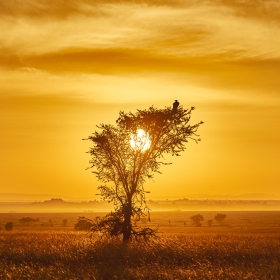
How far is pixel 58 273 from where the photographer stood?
838 inches

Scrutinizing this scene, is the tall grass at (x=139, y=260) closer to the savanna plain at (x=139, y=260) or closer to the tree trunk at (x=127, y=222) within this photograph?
the savanna plain at (x=139, y=260)

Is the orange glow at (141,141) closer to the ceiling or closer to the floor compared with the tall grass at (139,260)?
closer to the ceiling

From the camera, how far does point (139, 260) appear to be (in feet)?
86.2

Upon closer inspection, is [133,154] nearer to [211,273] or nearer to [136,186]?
[136,186]

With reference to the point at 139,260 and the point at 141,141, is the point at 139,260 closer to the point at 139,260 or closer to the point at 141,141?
the point at 139,260

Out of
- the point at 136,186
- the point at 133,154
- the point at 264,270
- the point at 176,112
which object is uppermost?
the point at 176,112

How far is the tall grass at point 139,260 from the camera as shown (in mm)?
21078

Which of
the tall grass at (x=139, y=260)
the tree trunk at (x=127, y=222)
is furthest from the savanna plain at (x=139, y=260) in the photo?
the tree trunk at (x=127, y=222)

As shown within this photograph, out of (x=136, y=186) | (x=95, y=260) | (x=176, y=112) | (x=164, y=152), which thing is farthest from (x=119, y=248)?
(x=176, y=112)

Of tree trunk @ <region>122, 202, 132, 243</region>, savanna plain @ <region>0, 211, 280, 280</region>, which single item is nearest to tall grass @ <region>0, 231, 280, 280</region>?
savanna plain @ <region>0, 211, 280, 280</region>

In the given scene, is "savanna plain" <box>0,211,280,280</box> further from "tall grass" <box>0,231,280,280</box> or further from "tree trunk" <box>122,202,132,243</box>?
"tree trunk" <box>122,202,132,243</box>

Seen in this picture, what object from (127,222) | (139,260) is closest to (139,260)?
(139,260)

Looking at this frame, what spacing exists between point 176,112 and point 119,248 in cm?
996

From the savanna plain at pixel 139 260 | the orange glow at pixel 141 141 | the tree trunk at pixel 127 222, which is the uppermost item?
the orange glow at pixel 141 141
